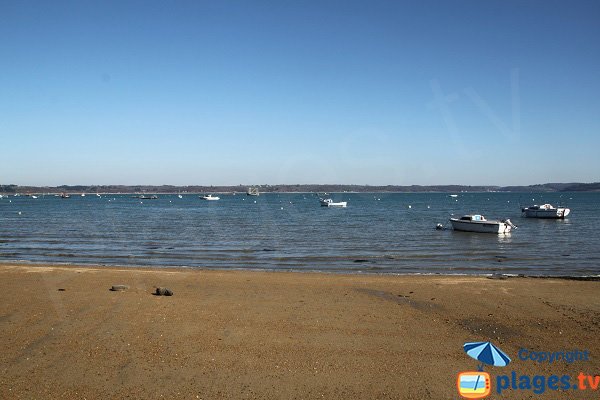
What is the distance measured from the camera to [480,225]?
42.9m

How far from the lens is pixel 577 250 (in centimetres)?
2923

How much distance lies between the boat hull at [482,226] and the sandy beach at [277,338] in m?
27.7

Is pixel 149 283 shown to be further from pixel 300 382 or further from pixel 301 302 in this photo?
pixel 300 382

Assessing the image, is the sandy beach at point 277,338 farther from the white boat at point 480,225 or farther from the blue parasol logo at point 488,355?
the white boat at point 480,225

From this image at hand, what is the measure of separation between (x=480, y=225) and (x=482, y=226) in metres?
0.22

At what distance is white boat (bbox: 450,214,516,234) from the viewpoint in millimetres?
41688

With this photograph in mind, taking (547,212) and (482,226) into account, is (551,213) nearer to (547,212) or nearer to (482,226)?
(547,212)

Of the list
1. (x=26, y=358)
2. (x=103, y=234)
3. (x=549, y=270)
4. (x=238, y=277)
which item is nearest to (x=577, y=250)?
(x=549, y=270)

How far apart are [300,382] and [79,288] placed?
9771 mm

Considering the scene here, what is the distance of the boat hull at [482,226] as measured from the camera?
41.6m

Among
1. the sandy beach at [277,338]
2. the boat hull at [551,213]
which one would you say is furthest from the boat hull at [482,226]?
the sandy beach at [277,338]

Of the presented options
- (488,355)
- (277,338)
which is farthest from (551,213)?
(277,338)

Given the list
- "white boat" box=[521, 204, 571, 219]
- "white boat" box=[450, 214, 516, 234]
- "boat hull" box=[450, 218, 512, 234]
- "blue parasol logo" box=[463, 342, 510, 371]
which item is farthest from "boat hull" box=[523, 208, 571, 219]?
"blue parasol logo" box=[463, 342, 510, 371]

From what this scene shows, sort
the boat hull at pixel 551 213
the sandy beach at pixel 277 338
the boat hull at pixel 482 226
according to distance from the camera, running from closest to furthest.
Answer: the sandy beach at pixel 277 338 < the boat hull at pixel 482 226 < the boat hull at pixel 551 213
